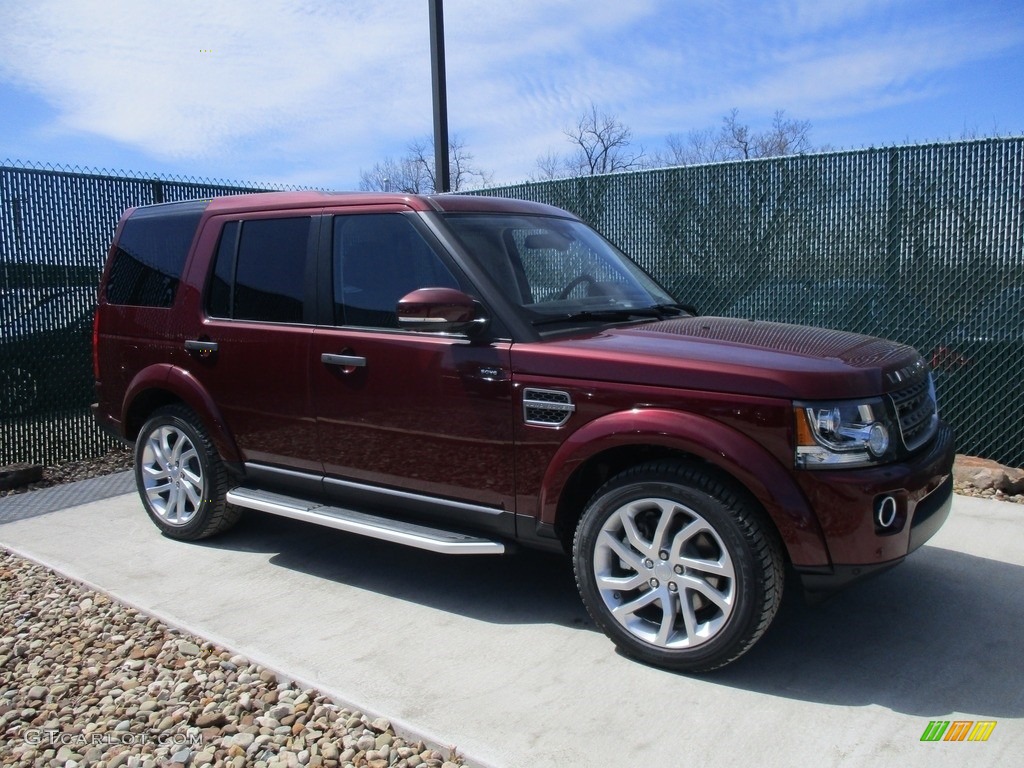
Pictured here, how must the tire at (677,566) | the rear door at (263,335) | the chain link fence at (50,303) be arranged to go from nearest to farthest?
the tire at (677,566), the rear door at (263,335), the chain link fence at (50,303)

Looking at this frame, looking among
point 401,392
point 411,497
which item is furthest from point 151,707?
point 401,392

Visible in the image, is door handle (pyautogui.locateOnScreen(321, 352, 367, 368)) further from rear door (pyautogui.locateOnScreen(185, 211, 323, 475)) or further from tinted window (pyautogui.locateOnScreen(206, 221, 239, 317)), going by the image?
tinted window (pyautogui.locateOnScreen(206, 221, 239, 317))

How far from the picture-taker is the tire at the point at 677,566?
124 inches

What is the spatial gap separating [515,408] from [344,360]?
99 cm

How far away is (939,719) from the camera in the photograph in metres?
→ 3.05

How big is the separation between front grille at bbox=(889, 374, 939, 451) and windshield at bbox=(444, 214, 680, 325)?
4.16 ft

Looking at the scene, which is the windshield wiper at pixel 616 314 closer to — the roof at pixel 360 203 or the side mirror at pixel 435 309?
the side mirror at pixel 435 309

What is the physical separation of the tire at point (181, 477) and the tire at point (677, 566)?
2.44 metres

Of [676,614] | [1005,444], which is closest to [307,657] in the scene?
[676,614]

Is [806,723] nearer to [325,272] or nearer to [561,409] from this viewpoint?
[561,409]

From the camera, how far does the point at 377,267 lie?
421 centimetres

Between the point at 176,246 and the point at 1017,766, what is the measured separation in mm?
4811

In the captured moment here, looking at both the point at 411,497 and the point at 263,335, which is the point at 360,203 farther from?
the point at 411,497

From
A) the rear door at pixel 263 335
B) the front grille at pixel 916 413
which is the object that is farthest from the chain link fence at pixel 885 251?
the rear door at pixel 263 335
